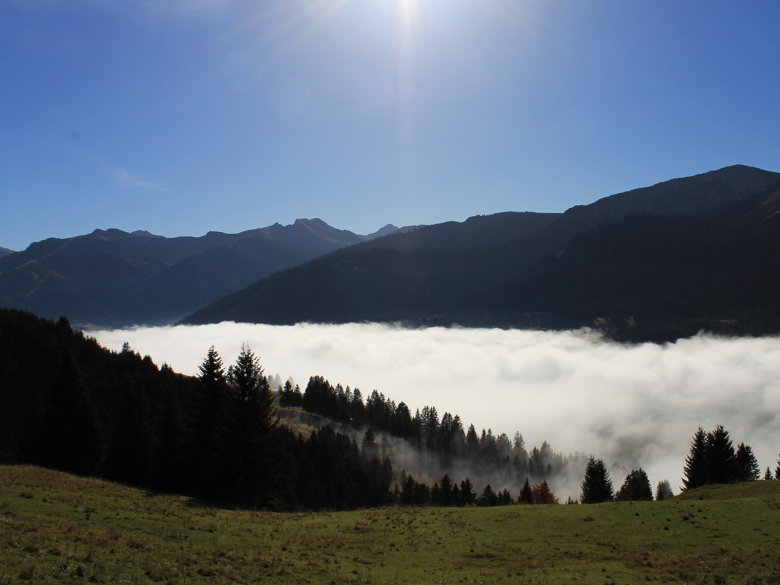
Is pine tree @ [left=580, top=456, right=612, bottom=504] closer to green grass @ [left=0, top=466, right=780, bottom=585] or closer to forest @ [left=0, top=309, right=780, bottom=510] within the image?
forest @ [left=0, top=309, right=780, bottom=510]

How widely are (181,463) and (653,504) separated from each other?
4174cm

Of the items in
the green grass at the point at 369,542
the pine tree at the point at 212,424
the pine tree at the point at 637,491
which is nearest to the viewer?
the green grass at the point at 369,542

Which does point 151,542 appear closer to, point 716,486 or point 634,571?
point 634,571

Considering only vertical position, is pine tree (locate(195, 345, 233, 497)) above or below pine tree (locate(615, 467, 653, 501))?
above

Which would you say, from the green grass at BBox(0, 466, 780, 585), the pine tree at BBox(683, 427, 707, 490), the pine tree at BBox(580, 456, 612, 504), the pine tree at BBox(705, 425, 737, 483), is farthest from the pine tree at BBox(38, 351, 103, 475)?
the pine tree at BBox(683, 427, 707, 490)

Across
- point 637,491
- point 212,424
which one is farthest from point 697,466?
point 212,424

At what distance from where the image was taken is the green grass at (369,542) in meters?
18.8

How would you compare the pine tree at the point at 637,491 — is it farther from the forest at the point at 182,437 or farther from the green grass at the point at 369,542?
the green grass at the point at 369,542

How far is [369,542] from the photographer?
30.3 meters

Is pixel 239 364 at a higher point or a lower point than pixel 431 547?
higher

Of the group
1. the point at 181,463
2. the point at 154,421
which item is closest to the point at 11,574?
the point at 181,463

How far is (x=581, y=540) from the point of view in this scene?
31.8 metres

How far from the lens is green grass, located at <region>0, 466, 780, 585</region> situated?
1878 centimetres

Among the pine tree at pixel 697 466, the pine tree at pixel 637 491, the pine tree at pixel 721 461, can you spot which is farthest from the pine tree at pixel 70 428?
the pine tree at pixel 637 491
